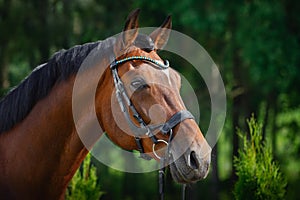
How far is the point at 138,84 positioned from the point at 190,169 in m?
0.64

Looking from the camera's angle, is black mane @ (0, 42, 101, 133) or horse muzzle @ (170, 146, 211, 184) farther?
black mane @ (0, 42, 101, 133)

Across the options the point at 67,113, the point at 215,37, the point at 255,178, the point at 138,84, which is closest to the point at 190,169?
the point at 138,84

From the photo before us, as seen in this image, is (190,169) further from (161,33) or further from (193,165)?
(161,33)

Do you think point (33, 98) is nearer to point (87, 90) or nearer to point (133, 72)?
point (87, 90)

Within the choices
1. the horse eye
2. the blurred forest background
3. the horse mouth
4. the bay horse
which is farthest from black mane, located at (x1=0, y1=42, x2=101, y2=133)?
the blurred forest background

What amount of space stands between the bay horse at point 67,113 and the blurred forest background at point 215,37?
8.55m

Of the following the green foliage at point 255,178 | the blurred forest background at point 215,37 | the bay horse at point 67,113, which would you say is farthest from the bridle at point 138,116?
the blurred forest background at point 215,37

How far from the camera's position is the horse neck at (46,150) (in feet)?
11.7

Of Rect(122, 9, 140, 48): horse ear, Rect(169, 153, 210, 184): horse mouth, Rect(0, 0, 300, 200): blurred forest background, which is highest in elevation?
Rect(0, 0, 300, 200): blurred forest background

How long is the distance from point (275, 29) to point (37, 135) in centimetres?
1000

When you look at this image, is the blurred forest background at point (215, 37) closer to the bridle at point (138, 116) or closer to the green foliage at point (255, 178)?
the green foliage at point (255, 178)

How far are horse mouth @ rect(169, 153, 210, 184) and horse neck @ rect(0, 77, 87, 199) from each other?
2.45 ft

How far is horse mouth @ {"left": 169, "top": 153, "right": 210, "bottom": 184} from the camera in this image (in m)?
3.13

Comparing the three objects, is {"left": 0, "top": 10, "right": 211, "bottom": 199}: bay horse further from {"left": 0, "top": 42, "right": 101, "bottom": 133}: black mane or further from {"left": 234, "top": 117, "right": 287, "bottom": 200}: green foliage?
{"left": 234, "top": 117, "right": 287, "bottom": 200}: green foliage
